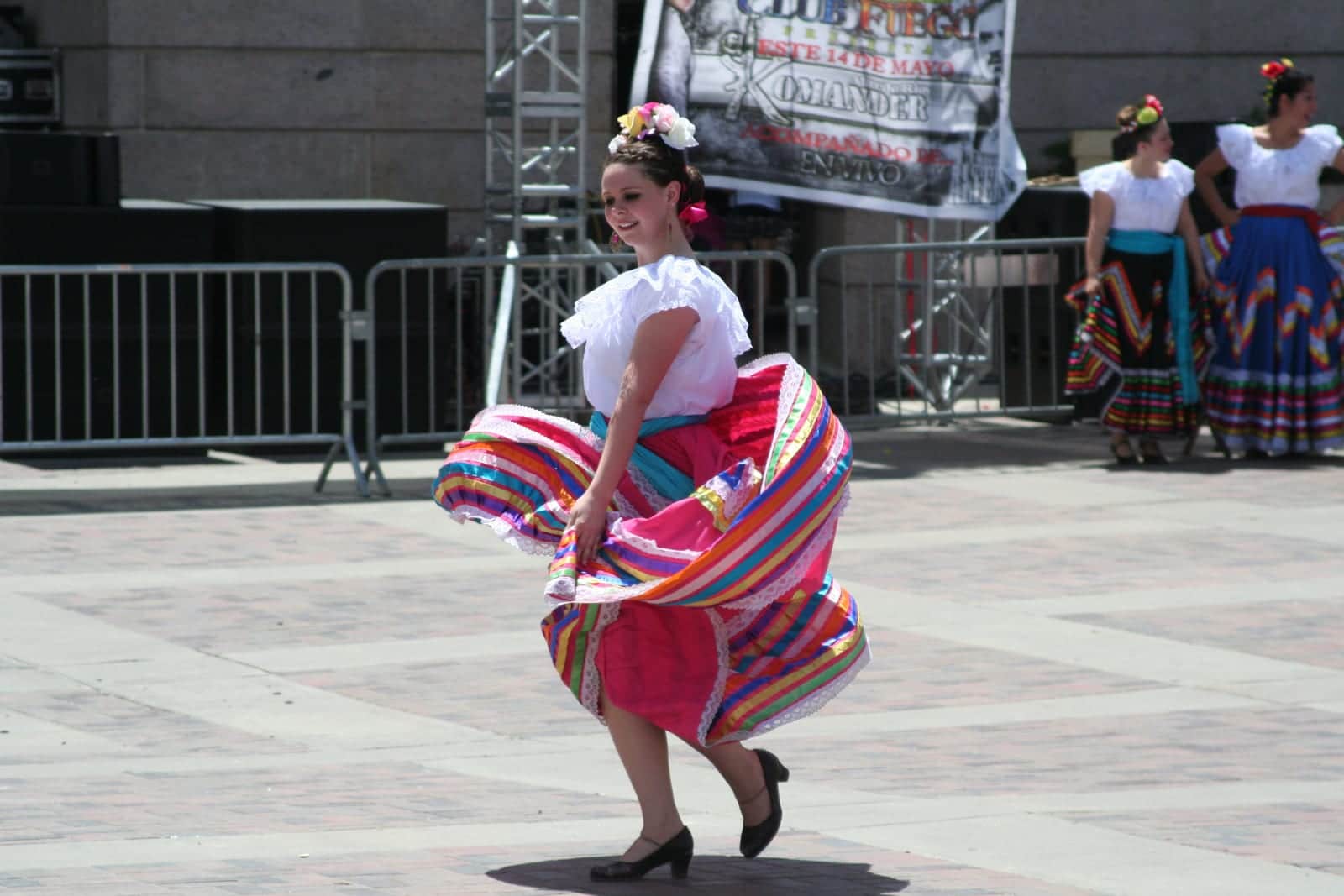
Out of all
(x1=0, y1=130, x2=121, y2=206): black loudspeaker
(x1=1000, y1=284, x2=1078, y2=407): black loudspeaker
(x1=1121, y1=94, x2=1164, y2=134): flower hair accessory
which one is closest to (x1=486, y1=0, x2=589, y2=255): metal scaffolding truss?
(x1=0, y1=130, x2=121, y2=206): black loudspeaker

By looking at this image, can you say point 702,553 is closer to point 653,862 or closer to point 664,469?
point 664,469

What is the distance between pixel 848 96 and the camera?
45.5ft

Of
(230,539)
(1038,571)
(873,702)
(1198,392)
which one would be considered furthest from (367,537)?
(1198,392)

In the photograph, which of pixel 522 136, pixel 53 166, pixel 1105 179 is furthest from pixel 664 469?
pixel 522 136

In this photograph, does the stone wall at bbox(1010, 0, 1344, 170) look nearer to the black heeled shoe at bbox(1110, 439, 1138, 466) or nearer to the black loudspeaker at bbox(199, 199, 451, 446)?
the black heeled shoe at bbox(1110, 439, 1138, 466)

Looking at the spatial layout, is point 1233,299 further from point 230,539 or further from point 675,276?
point 675,276

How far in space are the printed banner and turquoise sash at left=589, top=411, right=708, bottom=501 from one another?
761cm

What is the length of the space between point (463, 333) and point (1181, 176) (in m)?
4.54

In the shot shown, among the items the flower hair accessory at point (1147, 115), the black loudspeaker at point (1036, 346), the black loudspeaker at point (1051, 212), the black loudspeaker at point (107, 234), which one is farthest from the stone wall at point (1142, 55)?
the black loudspeaker at point (107, 234)

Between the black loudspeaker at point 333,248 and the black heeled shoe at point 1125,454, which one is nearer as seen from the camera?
the black heeled shoe at point 1125,454

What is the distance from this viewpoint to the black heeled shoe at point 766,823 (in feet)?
18.1

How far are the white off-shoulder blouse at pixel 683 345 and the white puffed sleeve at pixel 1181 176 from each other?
317 inches

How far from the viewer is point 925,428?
50.8 ft

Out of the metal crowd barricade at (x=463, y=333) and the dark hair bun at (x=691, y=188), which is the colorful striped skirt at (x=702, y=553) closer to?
the dark hair bun at (x=691, y=188)
